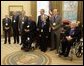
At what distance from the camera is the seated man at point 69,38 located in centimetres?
549

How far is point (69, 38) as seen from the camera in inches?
217

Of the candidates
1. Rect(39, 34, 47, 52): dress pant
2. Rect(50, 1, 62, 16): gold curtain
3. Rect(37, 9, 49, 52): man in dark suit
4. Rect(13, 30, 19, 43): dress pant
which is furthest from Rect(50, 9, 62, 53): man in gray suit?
Rect(50, 1, 62, 16): gold curtain

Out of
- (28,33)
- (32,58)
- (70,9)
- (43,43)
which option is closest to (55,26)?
(43,43)

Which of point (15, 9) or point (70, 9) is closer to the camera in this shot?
point (15, 9)

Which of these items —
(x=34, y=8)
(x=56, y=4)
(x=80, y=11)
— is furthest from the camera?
(x=34, y=8)

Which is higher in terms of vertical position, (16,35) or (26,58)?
(16,35)

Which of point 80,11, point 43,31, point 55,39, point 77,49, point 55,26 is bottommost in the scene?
point 77,49

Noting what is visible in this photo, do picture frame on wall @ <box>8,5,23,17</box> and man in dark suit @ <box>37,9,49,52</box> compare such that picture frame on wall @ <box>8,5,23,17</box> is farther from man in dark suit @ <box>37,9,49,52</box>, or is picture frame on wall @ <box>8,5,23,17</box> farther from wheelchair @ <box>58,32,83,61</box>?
wheelchair @ <box>58,32,83,61</box>

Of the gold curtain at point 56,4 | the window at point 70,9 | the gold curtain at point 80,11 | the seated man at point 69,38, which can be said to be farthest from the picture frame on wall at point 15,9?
the seated man at point 69,38

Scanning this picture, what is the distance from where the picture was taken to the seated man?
216 inches

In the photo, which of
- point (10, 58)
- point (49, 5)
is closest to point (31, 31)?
point (10, 58)

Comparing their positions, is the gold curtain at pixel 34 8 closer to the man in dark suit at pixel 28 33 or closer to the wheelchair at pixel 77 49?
the man in dark suit at pixel 28 33

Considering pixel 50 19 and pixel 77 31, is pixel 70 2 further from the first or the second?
pixel 77 31

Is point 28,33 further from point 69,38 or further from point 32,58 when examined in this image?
point 69,38
